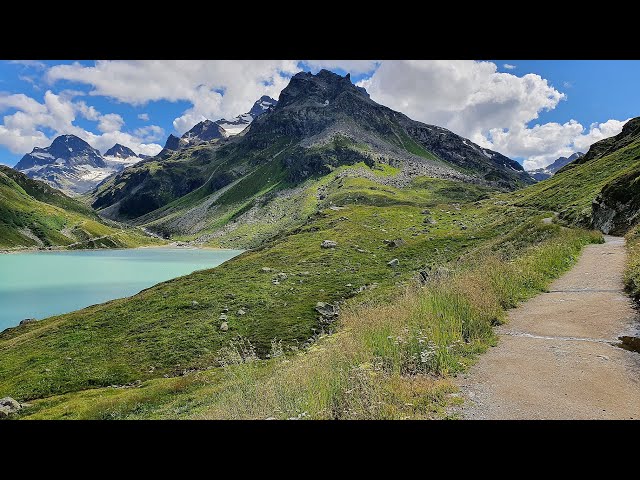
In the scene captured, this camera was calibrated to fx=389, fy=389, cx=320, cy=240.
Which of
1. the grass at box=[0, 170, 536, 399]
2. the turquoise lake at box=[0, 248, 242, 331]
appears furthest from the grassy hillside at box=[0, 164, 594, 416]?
the turquoise lake at box=[0, 248, 242, 331]

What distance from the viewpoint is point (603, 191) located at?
44.7 meters

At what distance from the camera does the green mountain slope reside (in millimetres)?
40281

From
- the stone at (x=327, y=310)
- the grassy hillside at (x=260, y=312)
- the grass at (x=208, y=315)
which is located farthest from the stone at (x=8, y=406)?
the stone at (x=327, y=310)

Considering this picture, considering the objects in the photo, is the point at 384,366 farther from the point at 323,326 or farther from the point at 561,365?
the point at 323,326

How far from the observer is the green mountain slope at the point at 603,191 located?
4028cm

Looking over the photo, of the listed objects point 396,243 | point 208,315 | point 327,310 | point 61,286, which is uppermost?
point 61,286

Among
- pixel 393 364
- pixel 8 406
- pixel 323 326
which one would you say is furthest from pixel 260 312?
pixel 393 364

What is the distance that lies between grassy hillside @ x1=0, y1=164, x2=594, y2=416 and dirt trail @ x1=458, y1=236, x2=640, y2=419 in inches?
35.1

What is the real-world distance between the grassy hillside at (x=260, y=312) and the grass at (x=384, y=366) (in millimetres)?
145

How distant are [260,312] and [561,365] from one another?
31430mm

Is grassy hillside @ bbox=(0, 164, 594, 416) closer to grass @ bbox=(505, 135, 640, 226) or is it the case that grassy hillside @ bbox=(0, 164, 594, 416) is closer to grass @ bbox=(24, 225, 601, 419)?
grass @ bbox=(24, 225, 601, 419)
